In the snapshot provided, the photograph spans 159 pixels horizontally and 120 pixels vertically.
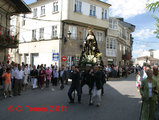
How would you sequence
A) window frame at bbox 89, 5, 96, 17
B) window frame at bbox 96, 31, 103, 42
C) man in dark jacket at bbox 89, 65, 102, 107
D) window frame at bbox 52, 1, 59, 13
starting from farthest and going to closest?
1. window frame at bbox 96, 31, 103, 42
2. window frame at bbox 89, 5, 96, 17
3. window frame at bbox 52, 1, 59, 13
4. man in dark jacket at bbox 89, 65, 102, 107

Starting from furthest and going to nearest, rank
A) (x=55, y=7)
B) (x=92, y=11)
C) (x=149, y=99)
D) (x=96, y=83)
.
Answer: (x=92, y=11)
(x=55, y=7)
(x=96, y=83)
(x=149, y=99)

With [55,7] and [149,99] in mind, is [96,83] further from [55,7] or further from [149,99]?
[55,7]

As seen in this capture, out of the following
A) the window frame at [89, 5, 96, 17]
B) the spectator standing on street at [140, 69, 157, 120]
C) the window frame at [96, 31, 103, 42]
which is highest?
the window frame at [89, 5, 96, 17]

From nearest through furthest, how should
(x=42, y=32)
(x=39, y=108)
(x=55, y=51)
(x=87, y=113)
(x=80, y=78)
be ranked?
(x=87, y=113) → (x=39, y=108) → (x=80, y=78) → (x=55, y=51) → (x=42, y=32)

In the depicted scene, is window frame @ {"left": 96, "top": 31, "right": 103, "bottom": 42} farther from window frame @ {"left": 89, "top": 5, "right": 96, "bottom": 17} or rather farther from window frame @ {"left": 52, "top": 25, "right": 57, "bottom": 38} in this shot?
window frame @ {"left": 52, "top": 25, "right": 57, "bottom": 38}

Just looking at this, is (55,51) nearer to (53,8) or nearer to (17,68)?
(53,8)

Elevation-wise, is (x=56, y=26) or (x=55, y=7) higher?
(x=55, y=7)

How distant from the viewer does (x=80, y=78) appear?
850cm

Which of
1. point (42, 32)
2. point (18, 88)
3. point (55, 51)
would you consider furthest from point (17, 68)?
point (42, 32)

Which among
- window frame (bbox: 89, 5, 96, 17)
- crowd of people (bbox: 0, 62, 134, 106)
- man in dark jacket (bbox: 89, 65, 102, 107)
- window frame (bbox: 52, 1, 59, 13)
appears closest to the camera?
man in dark jacket (bbox: 89, 65, 102, 107)

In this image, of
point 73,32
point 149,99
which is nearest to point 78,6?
point 73,32

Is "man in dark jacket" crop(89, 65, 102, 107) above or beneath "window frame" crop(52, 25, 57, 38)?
beneath

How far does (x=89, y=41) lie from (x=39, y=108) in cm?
739

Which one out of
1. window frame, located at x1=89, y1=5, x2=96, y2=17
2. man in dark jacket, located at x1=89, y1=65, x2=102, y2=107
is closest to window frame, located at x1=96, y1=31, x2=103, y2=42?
window frame, located at x1=89, y1=5, x2=96, y2=17
